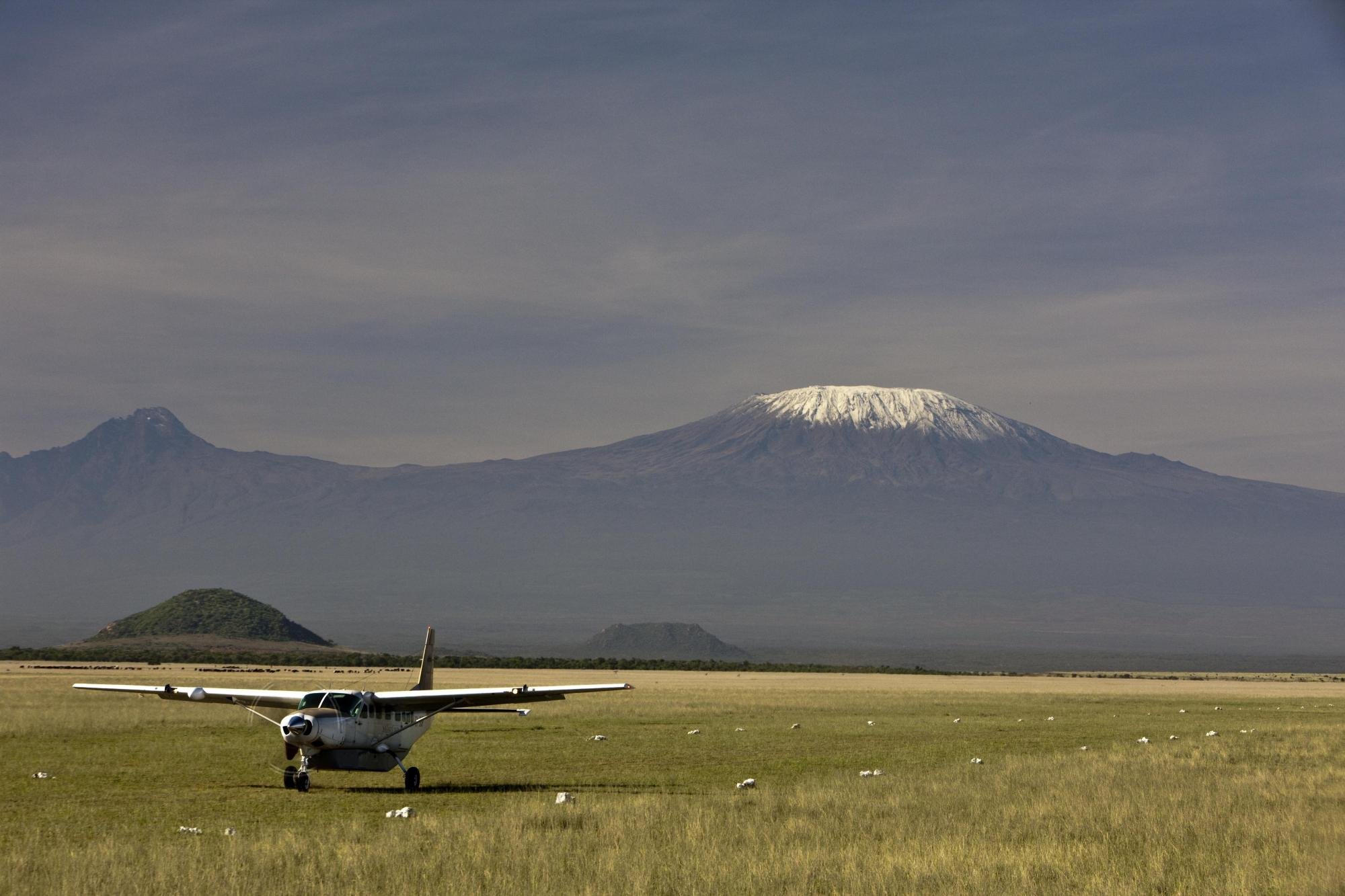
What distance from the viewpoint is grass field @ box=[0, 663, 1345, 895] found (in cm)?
1805

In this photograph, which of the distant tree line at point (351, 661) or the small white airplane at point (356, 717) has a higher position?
the small white airplane at point (356, 717)

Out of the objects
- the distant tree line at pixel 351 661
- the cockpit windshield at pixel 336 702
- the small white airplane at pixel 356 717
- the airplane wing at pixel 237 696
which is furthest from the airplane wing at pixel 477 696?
the distant tree line at pixel 351 661

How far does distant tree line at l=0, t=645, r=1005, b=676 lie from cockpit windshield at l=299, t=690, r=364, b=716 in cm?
9408

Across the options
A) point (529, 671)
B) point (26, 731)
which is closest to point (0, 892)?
point (26, 731)

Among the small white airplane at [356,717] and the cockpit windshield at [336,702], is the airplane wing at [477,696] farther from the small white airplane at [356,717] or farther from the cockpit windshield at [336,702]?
the cockpit windshield at [336,702]

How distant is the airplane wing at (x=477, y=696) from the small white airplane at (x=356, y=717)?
0.01 metres

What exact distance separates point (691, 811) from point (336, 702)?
8285 mm

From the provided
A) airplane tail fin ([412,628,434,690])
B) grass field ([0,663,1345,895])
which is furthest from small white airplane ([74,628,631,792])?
airplane tail fin ([412,628,434,690])

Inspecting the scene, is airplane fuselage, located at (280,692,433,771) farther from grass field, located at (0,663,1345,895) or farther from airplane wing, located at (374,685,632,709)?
grass field, located at (0,663,1345,895)

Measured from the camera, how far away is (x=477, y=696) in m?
29.8

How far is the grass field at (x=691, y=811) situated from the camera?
18.0 m

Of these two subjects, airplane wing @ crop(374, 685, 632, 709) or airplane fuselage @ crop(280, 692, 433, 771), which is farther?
airplane wing @ crop(374, 685, 632, 709)

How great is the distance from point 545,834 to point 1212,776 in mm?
15017

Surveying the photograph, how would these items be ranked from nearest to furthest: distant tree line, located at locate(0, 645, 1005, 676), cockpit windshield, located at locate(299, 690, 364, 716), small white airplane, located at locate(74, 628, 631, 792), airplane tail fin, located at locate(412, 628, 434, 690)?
small white airplane, located at locate(74, 628, 631, 792) → cockpit windshield, located at locate(299, 690, 364, 716) → airplane tail fin, located at locate(412, 628, 434, 690) → distant tree line, located at locate(0, 645, 1005, 676)
